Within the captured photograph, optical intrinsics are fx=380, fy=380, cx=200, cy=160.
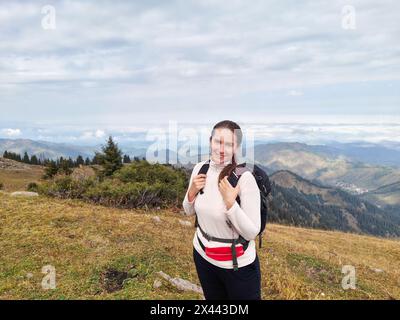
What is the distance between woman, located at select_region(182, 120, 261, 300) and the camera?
4930mm

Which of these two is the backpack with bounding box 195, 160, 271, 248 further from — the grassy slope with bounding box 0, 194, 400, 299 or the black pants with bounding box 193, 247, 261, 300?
the grassy slope with bounding box 0, 194, 400, 299

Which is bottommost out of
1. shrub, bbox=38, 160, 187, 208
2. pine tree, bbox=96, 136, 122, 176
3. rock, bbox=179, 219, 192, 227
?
rock, bbox=179, 219, 192, 227

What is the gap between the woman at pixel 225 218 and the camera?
493 cm

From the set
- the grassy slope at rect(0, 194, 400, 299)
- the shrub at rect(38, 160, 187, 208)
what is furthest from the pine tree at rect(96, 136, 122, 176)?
the grassy slope at rect(0, 194, 400, 299)

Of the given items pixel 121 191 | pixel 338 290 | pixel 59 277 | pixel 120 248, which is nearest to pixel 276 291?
pixel 338 290

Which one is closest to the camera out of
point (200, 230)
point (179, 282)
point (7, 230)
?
point (200, 230)

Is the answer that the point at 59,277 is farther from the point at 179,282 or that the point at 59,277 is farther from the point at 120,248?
the point at 179,282

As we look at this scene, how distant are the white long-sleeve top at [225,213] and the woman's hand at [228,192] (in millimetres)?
72

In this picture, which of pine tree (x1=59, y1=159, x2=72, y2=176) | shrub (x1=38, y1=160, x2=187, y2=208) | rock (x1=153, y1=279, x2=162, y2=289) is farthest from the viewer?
pine tree (x1=59, y1=159, x2=72, y2=176)

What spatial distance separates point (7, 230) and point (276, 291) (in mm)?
10523

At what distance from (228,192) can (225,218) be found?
452 millimetres

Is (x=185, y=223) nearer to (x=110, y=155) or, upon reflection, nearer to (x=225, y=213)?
(x=225, y=213)

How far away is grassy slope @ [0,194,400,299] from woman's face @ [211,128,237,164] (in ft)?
19.9
